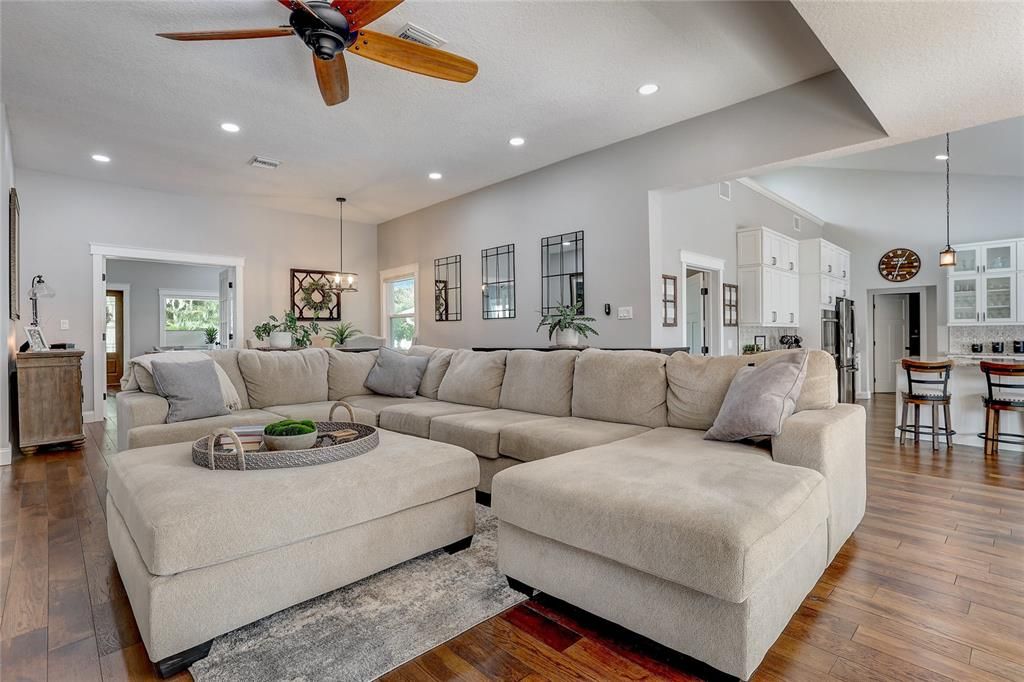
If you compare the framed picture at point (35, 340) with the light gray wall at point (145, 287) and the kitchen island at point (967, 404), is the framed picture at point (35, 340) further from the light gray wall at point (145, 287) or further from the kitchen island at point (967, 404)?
the kitchen island at point (967, 404)

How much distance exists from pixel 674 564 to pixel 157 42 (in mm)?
4006

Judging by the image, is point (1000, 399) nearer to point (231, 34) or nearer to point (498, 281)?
point (498, 281)

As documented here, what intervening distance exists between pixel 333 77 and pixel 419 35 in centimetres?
60

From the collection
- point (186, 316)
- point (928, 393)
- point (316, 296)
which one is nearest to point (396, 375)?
point (316, 296)

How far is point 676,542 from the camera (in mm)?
1419

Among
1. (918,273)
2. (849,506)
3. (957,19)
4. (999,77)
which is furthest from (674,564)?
(918,273)

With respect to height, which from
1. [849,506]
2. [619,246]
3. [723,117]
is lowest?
[849,506]

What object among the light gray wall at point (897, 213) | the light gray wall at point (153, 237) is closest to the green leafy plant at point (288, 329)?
the light gray wall at point (153, 237)

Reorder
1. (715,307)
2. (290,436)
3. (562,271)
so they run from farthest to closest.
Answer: (715,307)
(562,271)
(290,436)

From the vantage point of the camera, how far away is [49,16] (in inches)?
113

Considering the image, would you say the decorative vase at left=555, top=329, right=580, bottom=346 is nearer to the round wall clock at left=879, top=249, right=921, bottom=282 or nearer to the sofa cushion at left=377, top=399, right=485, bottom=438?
the sofa cushion at left=377, top=399, right=485, bottom=438

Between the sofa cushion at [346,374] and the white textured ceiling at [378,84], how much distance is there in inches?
79.9

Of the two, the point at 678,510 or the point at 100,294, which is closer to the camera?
the point at 678,510

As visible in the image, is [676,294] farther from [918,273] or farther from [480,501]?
[918,273]
